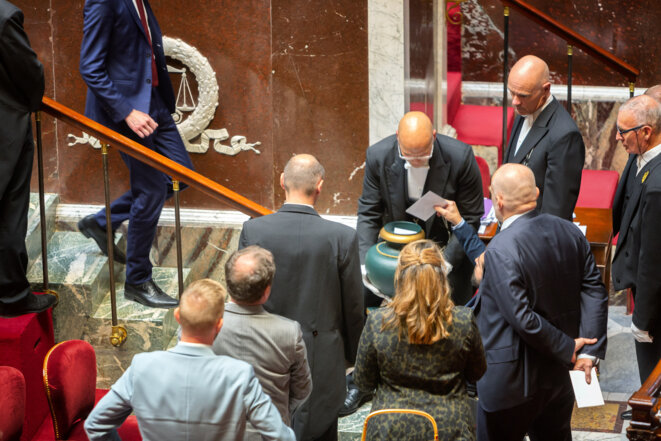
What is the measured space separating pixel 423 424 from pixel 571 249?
0.92 meters

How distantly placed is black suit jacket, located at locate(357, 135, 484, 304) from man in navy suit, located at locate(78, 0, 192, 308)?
3.57 ft

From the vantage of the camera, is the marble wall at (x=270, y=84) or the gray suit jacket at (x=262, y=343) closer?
the gray suit jacket at (x=262, y=343)

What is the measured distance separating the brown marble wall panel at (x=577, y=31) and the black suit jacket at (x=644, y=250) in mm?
3902

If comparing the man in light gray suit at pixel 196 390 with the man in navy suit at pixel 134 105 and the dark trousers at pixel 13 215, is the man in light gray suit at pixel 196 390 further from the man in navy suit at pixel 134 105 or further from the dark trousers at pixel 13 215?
the man in navy suit at pixel 134 105

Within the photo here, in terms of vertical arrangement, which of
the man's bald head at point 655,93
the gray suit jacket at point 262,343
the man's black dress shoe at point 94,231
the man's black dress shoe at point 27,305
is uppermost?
the man's bald head at point 655,93

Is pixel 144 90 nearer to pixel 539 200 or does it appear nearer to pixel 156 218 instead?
pixel 156 218

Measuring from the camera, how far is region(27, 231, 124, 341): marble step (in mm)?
4531

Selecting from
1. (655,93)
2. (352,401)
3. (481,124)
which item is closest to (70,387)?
(352,401)

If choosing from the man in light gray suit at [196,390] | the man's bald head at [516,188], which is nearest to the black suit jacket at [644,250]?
the man's bald head at [516,188]

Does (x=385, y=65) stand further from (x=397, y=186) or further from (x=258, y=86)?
(x=397, y=186)

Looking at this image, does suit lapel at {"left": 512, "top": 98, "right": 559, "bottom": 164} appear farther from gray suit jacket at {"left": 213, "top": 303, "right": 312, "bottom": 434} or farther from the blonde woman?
gray suit jacket at {"left": 213, "top": 303, "right": 312, "bottom": 434}

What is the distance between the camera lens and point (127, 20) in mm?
4445

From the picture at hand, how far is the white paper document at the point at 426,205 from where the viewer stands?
3.91m

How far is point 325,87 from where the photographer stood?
512 centimetres
